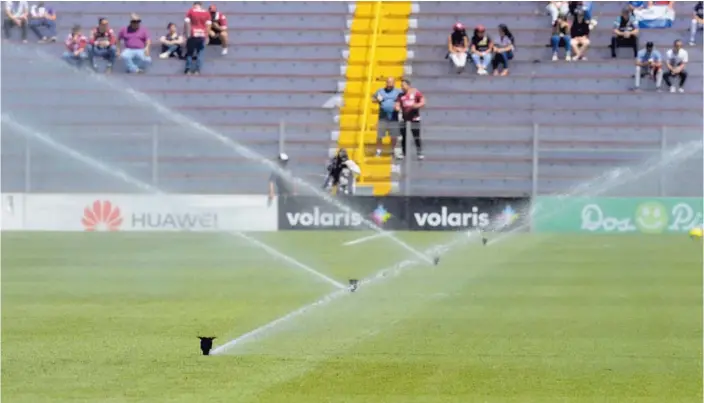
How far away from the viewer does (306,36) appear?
42062 mm

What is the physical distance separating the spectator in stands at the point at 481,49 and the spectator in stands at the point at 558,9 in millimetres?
1846

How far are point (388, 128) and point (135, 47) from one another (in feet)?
26.1

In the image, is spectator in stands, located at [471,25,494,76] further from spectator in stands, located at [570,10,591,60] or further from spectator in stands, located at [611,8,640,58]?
spectator in stands, located at [611,8,640,58]

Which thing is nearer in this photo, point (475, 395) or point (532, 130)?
point (475, 395)

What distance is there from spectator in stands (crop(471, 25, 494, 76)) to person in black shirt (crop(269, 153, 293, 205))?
6854mm

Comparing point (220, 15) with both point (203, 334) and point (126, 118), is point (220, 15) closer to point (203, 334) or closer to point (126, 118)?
point (126, 118)

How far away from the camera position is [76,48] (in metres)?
40.5

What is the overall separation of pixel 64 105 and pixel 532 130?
11.8 metres

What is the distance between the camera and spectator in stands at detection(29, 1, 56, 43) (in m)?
41.5

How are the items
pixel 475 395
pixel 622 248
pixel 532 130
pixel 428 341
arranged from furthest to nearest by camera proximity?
pixel 532 130, pixel 622 248, pixel 428 341, pixel 475 395

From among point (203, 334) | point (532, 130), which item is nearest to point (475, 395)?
point (203, 334)

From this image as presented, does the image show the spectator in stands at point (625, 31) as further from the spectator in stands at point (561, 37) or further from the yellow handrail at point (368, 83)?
the yellow handrail at point (368, 83)

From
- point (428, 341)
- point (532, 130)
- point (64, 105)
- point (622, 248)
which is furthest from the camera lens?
point (64, 105)

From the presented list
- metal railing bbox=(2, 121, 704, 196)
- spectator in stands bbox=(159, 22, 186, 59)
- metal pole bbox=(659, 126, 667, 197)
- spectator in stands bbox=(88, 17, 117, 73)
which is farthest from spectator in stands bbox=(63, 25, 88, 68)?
metal pole bbox=(659, 126, 667, 197)
